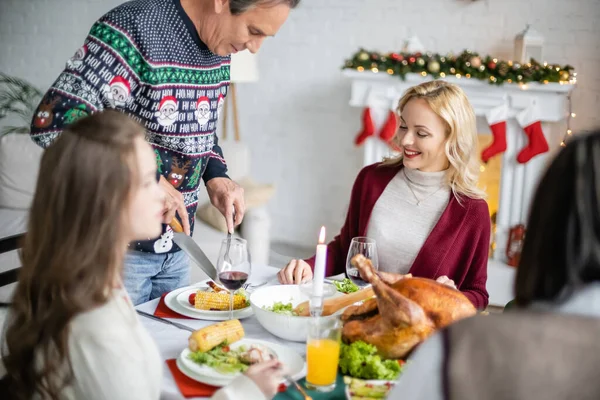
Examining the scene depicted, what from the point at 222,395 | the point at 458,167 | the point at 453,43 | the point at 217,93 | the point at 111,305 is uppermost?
the point at 453,43

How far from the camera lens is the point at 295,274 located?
181cm

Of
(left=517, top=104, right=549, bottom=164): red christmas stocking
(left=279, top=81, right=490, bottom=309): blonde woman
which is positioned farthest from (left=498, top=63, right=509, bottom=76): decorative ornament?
(left=279, top=81, right=490, bottom=309): blonde woman

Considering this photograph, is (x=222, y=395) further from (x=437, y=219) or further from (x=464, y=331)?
(x=437, y=219)

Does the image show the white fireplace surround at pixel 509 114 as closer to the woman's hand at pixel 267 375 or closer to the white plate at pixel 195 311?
the white plate at pixel 195 311

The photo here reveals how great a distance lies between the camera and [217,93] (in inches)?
73.2

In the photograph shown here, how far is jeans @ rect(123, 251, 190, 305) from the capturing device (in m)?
1.76

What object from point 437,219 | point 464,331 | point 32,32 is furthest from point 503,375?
point 32,32

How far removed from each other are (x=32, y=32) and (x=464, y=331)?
5.20 metres

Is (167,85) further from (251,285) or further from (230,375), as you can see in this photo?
(230,375)

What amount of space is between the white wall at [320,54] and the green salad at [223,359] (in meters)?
3.35

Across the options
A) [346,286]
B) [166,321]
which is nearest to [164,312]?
[166,321]

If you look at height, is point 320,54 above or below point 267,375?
above

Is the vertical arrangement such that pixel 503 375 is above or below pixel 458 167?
below

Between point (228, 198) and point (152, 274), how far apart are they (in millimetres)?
293
